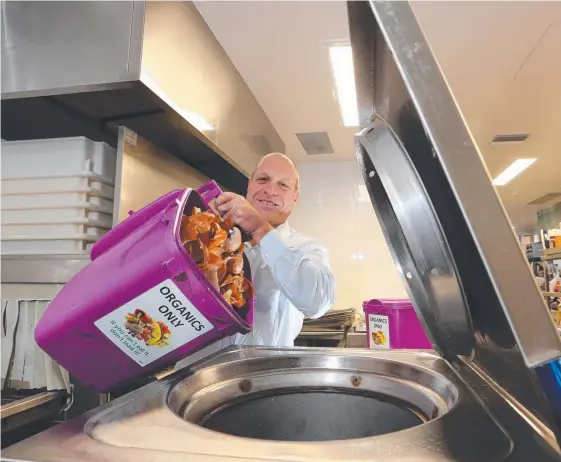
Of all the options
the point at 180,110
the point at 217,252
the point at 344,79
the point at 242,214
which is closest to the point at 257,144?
the point at 344,79

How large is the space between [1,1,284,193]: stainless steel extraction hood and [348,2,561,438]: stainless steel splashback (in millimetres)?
855

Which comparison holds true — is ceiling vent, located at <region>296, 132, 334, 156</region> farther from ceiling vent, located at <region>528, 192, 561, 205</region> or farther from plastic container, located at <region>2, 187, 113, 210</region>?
ceiling vent, located at <region>528, 192, 561, 205</region>

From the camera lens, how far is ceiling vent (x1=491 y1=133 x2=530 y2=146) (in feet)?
12.1

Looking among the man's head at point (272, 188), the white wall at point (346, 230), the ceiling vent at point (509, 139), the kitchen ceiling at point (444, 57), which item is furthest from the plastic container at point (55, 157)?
the ceiling vent at point (509, 139)

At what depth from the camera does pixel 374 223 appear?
434cm

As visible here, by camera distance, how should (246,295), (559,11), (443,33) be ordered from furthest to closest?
(443,33), (559,11), (246,295)

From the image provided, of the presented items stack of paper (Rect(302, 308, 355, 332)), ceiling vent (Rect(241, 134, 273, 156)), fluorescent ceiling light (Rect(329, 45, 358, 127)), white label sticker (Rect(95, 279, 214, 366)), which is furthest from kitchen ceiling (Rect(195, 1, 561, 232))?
stack of paper (Rect(302, 308, 355, 332))

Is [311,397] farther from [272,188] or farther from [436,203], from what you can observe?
[272,188]

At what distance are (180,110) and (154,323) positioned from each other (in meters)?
1.05

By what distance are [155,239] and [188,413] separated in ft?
0.96

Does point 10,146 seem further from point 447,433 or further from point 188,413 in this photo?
point 447,433

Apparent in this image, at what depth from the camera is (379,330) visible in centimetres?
200

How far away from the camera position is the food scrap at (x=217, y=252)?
32.1 inches

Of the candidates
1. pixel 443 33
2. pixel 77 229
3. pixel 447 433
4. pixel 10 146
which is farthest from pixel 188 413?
pixel 443 33
